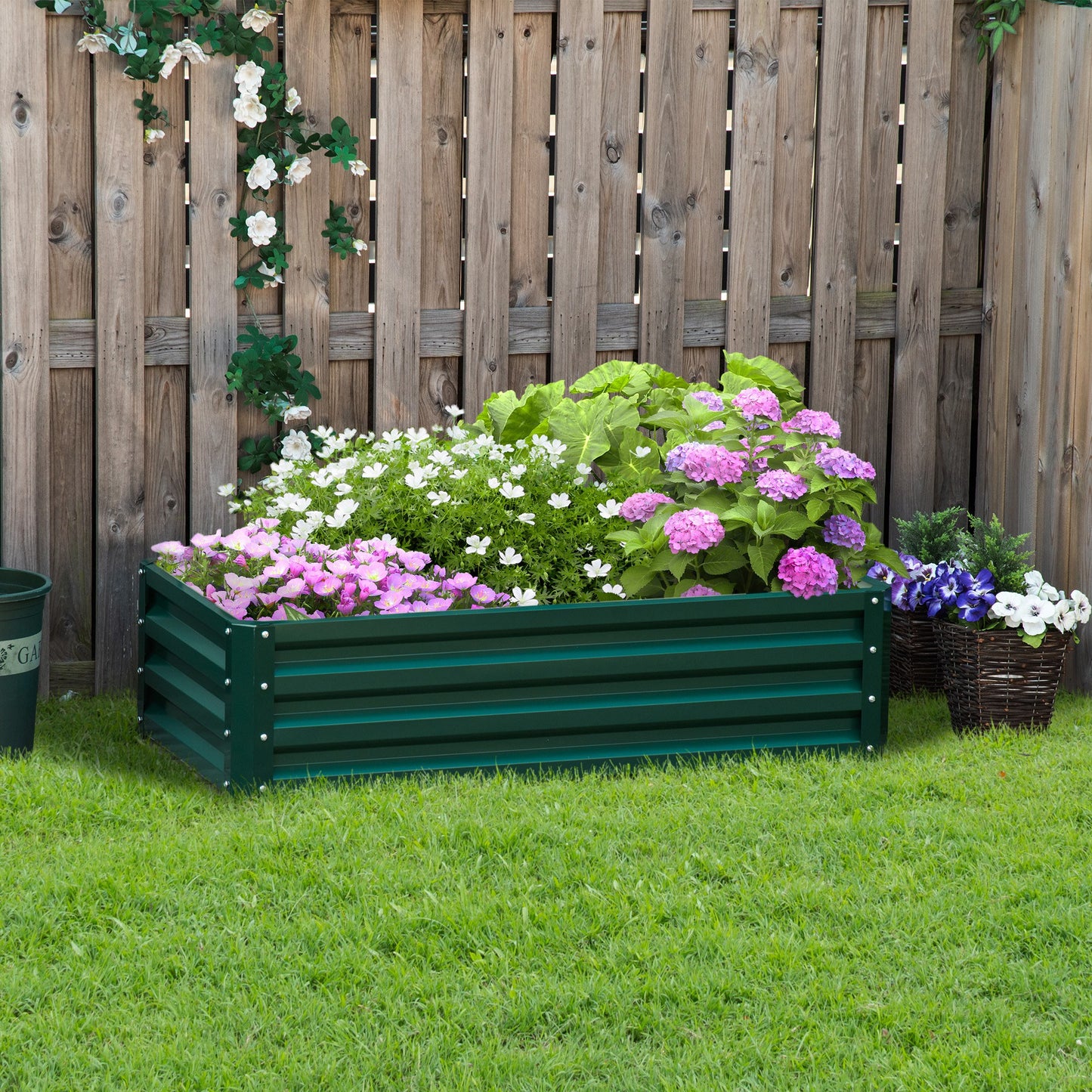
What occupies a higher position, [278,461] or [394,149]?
[394,149]

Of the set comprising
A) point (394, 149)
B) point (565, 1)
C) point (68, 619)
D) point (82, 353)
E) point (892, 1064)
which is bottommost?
point (892, 1064)

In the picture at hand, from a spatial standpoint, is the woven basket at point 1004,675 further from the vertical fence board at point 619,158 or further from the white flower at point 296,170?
the white flower at point 296,170

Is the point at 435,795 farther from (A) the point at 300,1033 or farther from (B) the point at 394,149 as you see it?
(B) the point at 394,149

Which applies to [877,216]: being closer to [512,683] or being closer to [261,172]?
[261,172]

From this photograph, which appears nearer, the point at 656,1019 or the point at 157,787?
the point at 656,1019

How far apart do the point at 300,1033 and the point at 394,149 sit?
2874 millimetres

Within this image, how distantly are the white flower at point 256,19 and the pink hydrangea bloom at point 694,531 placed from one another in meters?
1.97

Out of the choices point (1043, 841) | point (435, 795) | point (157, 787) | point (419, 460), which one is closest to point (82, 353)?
point (419, 460)

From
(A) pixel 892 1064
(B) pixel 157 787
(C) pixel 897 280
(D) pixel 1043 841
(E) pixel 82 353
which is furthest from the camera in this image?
(C) pixel 897 280

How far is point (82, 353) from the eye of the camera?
14.3 ft

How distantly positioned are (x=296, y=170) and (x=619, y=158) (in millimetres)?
1039

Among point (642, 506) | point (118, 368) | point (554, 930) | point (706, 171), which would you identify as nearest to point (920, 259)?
point (706, 171)

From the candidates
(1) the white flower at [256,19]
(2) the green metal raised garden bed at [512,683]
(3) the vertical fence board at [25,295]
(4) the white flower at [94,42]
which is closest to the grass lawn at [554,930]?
(2) the green metal raised garden bed at [512,683]

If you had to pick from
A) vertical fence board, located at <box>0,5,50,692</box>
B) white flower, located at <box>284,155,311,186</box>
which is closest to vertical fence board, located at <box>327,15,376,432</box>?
white flower, located at <box>284,155,311,186</box>
